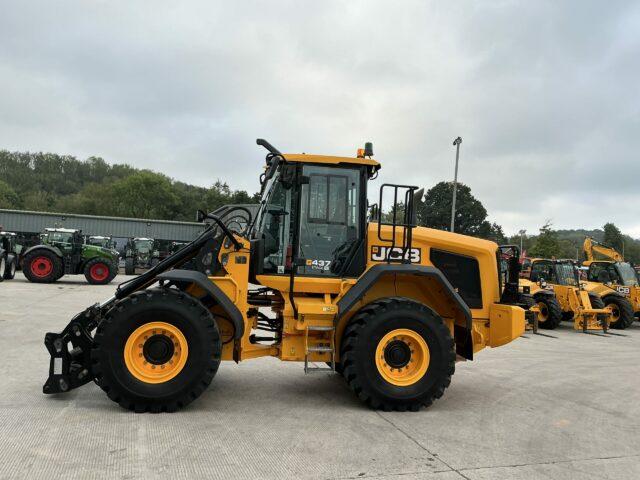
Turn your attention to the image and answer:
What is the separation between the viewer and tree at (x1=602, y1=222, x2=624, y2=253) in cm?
7612

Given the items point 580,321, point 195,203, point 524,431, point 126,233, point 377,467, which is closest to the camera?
point 377,467

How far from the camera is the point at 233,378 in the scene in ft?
21.1

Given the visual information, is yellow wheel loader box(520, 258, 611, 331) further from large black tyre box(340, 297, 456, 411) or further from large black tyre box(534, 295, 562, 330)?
large black tyre box(340, 297, 456, 411)

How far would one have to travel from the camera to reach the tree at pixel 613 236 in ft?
250

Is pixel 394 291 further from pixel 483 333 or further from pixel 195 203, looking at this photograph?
pixel 195 203

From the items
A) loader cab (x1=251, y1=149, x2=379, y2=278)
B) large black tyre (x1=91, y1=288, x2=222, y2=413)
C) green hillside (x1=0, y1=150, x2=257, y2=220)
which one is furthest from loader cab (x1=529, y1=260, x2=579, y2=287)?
green hillside (x1=0, y1=150, x2=257, y2=220)

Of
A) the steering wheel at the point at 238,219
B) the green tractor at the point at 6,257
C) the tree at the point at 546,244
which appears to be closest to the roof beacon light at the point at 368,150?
the steering wheel at the point at 238,219

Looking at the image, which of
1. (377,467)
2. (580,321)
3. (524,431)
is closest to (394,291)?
(524,431)

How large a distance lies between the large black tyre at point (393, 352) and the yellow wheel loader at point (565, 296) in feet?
31.8

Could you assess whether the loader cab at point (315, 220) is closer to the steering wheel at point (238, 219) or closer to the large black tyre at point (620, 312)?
the steering wheel at point (238, 219)

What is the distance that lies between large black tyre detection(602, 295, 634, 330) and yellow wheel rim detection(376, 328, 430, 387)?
44.3 feet

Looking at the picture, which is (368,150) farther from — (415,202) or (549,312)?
(549,312)

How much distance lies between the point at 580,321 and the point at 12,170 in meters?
105

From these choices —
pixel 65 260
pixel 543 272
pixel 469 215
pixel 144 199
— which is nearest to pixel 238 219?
Result: pixel 543 272
